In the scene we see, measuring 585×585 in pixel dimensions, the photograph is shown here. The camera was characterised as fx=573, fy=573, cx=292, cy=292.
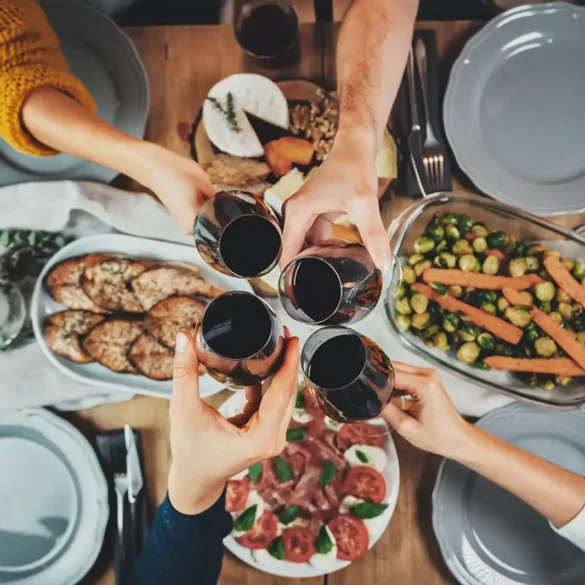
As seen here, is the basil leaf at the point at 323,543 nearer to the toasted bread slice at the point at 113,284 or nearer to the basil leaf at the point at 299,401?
the basil leaf at the point at 299,401

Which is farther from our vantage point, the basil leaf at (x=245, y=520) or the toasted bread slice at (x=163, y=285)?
the toasted bread slice at (x=163, y=285)

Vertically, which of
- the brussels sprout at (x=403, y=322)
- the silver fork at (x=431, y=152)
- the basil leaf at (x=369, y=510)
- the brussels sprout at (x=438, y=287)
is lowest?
the basil leaf at (x=369, y=510)

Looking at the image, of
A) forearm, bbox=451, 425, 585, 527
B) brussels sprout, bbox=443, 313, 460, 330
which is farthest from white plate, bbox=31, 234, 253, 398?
forearm, bbox=451, 425, 585, 527

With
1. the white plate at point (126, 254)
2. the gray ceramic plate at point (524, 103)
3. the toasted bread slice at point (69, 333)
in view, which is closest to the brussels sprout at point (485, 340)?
the gray ceramic plate at point (524, 103)

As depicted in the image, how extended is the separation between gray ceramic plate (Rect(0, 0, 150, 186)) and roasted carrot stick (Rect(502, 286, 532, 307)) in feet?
3.32

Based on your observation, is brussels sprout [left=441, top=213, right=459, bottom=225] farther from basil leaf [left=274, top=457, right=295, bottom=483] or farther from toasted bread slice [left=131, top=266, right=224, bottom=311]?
basil leaf [left=274, top=457, right=295, bottom=483]

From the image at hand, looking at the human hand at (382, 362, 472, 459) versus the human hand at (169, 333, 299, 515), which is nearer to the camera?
the human hand at (169, 333, 299, 515)

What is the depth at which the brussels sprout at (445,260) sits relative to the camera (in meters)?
1.42

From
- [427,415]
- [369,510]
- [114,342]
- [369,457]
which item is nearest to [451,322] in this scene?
[427,415]

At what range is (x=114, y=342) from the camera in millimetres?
1451

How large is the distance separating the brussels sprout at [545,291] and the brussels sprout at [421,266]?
10.6 inches

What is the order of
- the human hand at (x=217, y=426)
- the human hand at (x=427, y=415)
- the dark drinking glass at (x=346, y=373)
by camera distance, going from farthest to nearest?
1. the human hand at (x=427, y=415)
2. the dark drinking glass at (x=346, y=373)
3. the human hand at (x=217, y=426)

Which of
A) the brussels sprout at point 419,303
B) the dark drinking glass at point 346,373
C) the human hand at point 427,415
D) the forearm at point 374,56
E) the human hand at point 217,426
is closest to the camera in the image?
the human hand at point 217,426

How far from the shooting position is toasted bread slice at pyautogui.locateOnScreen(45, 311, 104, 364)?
56.7 inches
